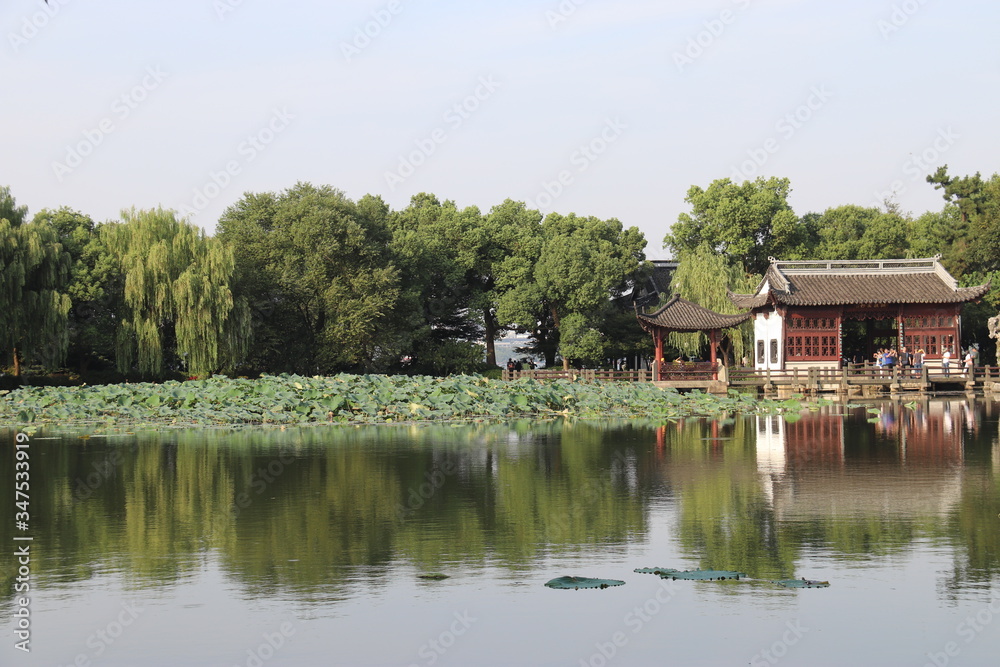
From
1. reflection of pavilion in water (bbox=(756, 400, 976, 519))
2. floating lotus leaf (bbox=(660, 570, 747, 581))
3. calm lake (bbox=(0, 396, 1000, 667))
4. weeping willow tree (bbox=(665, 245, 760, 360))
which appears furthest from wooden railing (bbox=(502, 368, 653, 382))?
floating lotus leaf (bbox=(660, 570, 747, 581))

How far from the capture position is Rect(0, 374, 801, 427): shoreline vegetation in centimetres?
2427

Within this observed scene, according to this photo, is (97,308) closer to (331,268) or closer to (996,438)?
(331,268)

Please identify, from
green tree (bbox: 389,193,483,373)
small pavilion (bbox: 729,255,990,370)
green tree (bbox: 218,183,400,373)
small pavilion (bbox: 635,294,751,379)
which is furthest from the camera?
green tree (bbox: 389,193,483,373)

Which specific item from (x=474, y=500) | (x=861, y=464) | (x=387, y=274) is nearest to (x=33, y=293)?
(x=387, y=274)

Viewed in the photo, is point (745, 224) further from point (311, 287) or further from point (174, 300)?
point (174, 300)

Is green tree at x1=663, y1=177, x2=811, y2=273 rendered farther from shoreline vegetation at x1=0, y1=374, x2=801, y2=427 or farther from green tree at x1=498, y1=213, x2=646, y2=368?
shoreline vegetation at x1=0, y1=374, x2=801, y2=427

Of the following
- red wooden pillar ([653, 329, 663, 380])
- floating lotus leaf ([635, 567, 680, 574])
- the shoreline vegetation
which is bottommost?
floating lotus leaf ([635, 567, 680, 574])

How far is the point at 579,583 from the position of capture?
8531 mm

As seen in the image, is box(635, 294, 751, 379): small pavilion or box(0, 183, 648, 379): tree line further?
box(635, 294, 751, 379): small pavilion

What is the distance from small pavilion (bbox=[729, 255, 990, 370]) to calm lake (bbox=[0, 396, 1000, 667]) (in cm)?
2345

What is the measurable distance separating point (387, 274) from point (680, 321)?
1055 cm

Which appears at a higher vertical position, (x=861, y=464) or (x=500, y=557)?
(x=861, y=464)

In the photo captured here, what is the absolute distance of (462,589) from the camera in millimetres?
8484

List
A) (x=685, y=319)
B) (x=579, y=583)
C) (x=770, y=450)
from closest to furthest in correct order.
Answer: (x=579, y=583), (x=770, y=450), (x=685, y=319)
